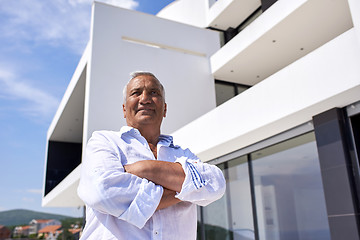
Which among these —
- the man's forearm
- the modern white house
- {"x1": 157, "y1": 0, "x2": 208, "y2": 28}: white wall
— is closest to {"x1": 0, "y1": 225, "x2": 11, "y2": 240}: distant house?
the modern white house

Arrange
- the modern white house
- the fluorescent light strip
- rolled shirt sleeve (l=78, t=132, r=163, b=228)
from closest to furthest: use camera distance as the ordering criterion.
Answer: rolled shirt sleeve (l=78, t=132, r=163, b=228), the modern white house, the fluorescent light strip

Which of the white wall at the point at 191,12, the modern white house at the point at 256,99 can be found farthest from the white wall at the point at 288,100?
the white wall at the point at 191,12

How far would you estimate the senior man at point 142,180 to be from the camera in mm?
1109

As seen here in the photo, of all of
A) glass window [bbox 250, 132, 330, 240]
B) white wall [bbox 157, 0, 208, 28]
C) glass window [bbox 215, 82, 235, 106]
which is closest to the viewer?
glass window [bbox 250, 132, 330, 240]

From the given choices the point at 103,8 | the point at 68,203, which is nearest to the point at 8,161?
the point at 68,203

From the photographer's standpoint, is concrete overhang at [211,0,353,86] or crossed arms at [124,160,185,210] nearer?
crossed arms at [124,160,185,210]

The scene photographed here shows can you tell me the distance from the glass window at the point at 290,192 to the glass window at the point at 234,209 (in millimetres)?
263

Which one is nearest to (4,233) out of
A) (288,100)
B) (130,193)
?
(288,100)

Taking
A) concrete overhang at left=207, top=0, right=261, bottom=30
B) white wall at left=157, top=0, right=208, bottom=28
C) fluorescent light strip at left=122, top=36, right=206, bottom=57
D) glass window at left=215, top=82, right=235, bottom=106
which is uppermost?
white wall at left=157, top=0, right=208, bottom=28

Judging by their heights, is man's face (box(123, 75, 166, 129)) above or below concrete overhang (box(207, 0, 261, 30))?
below

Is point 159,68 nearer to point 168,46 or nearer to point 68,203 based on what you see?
point 168,46

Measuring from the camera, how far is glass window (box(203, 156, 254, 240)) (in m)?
5.82

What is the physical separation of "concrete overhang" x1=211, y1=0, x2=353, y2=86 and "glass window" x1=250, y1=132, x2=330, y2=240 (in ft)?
9.82

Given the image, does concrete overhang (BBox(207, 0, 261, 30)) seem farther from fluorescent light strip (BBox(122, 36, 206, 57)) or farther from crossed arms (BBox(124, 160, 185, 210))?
crossed arms (BBox(124, 160, 185, 210))
